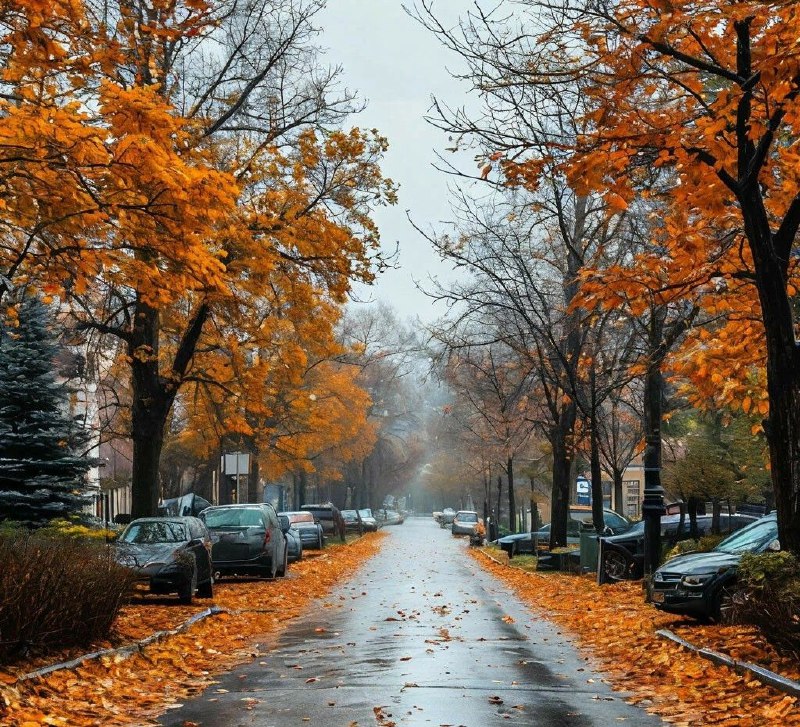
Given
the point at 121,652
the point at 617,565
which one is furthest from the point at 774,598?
the point at 617,565

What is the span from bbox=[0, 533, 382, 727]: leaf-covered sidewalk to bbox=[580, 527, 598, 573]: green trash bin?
8.65m

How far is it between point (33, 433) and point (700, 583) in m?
20.8

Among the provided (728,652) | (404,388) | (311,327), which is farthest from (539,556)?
(404,388)

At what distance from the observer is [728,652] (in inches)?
472

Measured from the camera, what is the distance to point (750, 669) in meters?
10.3

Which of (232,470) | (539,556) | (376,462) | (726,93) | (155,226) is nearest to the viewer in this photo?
(726,93)

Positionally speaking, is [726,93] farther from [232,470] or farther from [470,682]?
[232,470]

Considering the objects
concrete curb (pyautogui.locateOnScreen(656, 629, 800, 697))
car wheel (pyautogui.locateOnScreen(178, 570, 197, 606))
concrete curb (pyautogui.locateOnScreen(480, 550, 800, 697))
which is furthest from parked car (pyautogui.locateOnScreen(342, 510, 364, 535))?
concrete curb (pyautogui.locateOnScreen(656, 629, 800, 697))

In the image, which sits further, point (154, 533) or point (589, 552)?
point (589, 552)

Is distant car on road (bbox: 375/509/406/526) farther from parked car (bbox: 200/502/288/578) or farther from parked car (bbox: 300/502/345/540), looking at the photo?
parked car (bbox: 200/502/288/578)

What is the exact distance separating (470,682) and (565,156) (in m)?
5.80

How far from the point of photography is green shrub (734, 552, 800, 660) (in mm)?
10472

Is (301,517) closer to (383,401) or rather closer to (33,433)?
(33,433)

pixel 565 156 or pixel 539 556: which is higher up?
pixel 565 156
